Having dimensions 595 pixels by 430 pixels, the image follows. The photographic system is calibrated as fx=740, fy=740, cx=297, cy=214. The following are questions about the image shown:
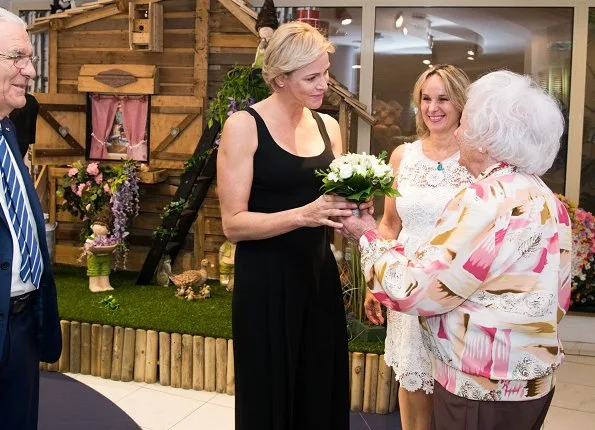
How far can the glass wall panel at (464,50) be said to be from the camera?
6.49 meters

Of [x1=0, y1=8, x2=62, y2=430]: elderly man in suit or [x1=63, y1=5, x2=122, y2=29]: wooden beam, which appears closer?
[x1=0, y1=8, x2=62, y2=430]: elderly man in suit

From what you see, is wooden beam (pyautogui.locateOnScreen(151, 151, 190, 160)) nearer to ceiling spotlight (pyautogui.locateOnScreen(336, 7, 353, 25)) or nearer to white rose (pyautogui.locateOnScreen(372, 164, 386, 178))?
ceiling spotlight (pyautogui.locateOnScreen(336, 7, 353, 25))

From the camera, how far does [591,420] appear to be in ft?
14.9

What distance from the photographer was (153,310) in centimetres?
A: 534

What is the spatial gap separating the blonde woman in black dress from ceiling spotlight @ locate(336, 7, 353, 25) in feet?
13.8

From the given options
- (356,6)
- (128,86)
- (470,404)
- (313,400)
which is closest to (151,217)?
(128,86)

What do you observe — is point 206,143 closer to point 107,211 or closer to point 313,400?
point 107,211

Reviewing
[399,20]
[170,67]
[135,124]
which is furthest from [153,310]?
[399,20]

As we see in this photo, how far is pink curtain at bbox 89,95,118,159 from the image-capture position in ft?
23.1

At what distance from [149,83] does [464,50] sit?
2869 mm

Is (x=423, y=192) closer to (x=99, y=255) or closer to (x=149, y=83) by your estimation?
(x=99, y=255)

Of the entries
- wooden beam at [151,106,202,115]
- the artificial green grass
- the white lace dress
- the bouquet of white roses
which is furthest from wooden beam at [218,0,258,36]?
the bouquet of white roses

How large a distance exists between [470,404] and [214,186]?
15.7 ft

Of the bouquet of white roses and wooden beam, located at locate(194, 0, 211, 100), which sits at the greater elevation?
wooden beam, located at locate(194, 0, 211, 100)
